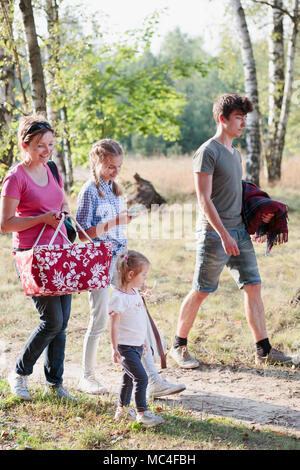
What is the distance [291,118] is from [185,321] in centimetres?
2957

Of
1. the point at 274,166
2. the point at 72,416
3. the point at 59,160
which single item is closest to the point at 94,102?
the point at 59,160

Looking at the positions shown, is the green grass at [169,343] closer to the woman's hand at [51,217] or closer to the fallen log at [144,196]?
the woman's hand at [51,217]

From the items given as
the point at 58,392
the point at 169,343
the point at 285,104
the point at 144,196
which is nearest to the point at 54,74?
the point at 144,196

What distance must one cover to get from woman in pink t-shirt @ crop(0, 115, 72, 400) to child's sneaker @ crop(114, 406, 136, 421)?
21.3 inches

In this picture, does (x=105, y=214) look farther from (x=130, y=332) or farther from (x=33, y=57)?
(x=33, y=57)

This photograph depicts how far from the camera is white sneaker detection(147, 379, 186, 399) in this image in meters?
3.74

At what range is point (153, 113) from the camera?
42.7ft

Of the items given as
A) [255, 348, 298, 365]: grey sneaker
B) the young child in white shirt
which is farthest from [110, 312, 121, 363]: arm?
[255, 348, 298, 365]: grey sneaker

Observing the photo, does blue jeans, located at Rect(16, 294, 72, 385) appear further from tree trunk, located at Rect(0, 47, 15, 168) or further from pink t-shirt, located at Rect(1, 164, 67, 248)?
tree trunk, located at Rect(0, 47, 15, 168)

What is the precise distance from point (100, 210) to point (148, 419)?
1448 mm

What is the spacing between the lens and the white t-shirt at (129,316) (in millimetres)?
3283

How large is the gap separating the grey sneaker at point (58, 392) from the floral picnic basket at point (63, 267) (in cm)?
87

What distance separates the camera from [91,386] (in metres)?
3.94
